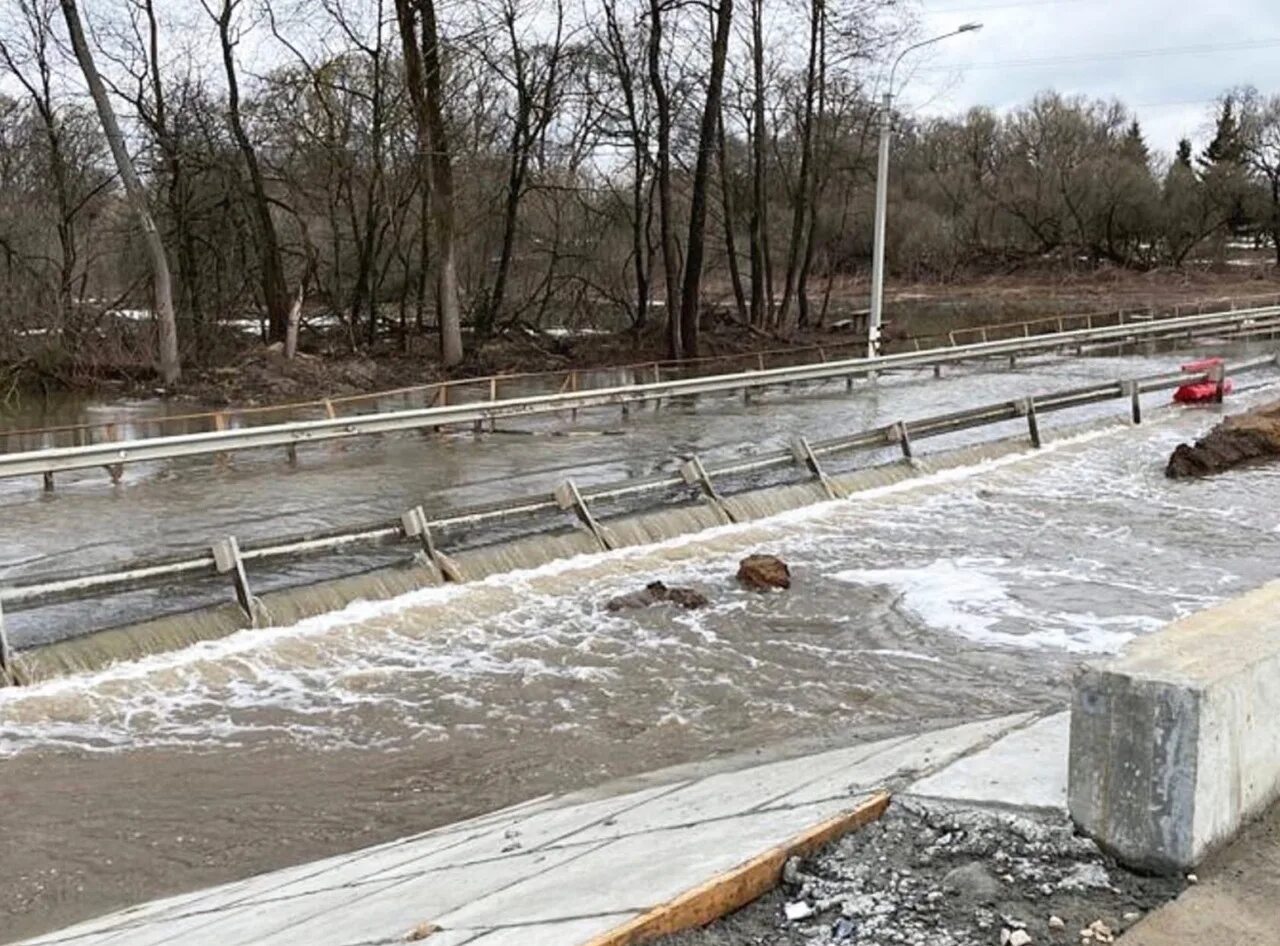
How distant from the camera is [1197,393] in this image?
2830cm

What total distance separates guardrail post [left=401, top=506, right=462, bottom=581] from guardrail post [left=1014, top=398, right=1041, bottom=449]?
41.3ft

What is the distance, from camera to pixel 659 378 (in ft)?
88.5

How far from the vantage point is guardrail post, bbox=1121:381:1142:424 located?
25250mm

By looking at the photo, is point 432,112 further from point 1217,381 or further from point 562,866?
point 562,866

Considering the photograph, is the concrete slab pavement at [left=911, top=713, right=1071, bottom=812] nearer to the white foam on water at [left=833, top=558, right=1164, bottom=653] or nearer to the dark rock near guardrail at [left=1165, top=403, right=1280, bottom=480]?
the white foam on water at [left=833, top=558, right=1164, bottom=653]

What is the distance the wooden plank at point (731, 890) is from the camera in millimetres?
3854

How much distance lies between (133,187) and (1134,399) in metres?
23.3

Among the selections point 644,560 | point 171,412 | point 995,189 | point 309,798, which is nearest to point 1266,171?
point 995,189

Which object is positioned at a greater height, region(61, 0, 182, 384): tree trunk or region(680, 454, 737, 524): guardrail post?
region(61, 0, 182, 384): tree trunk

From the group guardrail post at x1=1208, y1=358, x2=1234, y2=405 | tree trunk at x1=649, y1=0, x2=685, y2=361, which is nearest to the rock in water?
guardrail post at x1=1208, y1=358, x2=1234, y2=405

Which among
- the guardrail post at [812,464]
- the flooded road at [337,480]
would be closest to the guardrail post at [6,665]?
the flooded road at [337,480]

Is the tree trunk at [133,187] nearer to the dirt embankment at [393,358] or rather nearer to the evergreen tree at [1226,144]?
the dirt embankment at [393,358]

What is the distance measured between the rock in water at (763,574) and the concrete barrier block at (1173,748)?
825 cm

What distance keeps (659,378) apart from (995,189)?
76256 mm
